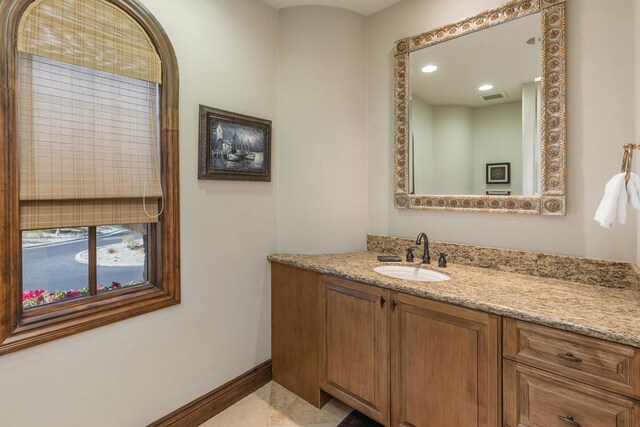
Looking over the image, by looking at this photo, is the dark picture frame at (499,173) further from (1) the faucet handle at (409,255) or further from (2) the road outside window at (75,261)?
(2) the road outside window at (75,261)

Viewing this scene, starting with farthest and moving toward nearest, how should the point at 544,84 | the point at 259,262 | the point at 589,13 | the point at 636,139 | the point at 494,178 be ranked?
the point at 259,262 < the point at 494,178 < the point at 544,84 < the point at 589,13 < the point at 636,139

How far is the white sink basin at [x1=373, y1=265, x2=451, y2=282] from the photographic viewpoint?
1964mm

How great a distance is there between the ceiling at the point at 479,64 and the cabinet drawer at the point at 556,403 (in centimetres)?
144

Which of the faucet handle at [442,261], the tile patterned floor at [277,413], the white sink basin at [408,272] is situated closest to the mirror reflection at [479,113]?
the faucet handle at [442,261]

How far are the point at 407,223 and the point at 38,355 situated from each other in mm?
2120

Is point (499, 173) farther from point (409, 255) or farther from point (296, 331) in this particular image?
point (296, 331)

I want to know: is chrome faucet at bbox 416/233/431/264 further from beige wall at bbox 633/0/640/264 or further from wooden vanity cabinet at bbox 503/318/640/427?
beige wall at bbox 633/0/640/264

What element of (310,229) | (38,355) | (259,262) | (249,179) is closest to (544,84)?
(310,229)

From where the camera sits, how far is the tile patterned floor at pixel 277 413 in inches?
77.6

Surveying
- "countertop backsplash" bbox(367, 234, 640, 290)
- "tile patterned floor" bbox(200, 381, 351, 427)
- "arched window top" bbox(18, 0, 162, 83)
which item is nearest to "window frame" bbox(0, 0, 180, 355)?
"arched window top" bbox(18, 0, 162, 83)

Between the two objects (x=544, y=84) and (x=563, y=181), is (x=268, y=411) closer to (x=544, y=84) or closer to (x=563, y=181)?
(x=563, y=181)

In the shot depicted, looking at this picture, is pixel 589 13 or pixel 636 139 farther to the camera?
pixel 589 13

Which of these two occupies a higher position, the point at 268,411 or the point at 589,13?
the point at 589,13

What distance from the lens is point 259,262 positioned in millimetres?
2340
